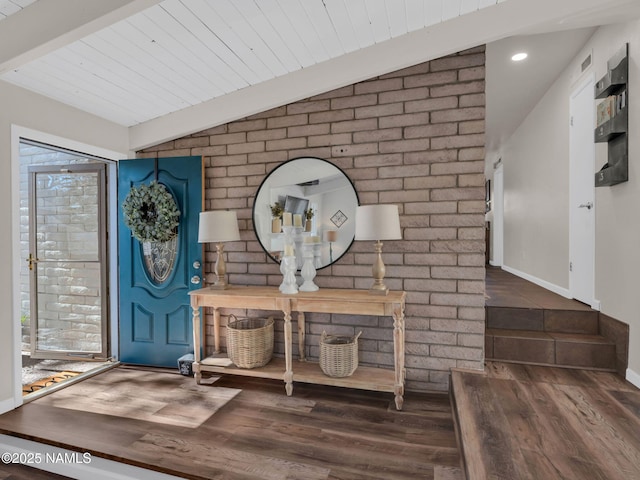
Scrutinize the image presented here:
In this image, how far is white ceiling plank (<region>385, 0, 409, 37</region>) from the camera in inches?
84.4

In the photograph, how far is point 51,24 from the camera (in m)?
1.94

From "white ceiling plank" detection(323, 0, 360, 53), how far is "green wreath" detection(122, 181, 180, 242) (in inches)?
76.4

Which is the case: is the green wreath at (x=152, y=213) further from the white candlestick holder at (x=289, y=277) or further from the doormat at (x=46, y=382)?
the doormat at (x=46, y=382)

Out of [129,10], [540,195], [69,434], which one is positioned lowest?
[69,434]

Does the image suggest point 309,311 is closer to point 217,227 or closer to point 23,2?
point 217,227

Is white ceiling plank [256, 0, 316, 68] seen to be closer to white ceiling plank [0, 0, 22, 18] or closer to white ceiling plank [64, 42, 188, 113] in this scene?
white ceiling plank [64, 42, 188, 113]

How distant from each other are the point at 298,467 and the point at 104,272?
8.94 feet

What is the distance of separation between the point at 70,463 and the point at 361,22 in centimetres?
317

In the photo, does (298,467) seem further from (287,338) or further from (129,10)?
(129,10)

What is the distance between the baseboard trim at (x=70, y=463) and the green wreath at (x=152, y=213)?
164cm

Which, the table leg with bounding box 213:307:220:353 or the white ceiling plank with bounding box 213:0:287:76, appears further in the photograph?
the table leg with bounding box 213:307:220:353

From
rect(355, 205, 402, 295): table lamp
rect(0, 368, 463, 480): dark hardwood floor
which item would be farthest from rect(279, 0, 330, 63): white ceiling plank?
rect(0, 368, 463, 480): dark hardwood floor

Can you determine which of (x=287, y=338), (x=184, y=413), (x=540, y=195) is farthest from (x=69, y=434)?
(x=540, y=195)

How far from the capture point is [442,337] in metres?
2.66
